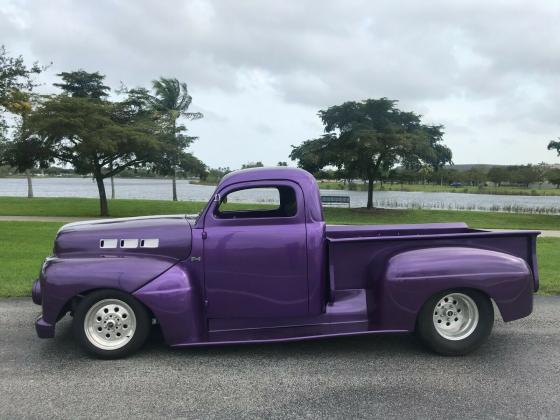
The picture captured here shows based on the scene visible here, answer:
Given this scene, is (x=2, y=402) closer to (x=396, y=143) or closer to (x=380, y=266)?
(x=380, y=266)

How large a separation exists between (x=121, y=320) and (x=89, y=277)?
501 mm

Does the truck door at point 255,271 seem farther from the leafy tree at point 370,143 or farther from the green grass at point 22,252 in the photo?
the leafy tree at point 370,143

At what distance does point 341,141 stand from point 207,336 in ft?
85.8

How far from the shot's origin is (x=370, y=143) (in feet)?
87.3

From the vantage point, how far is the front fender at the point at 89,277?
14.1 feet

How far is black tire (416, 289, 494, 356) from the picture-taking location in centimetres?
450

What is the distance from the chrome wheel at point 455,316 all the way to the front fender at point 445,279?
0.67ft

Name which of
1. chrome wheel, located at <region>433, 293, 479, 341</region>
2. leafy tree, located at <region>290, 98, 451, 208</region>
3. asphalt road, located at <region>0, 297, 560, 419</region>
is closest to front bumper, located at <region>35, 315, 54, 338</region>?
asphalt road, located at <region>0, 297, 560, 419</region>

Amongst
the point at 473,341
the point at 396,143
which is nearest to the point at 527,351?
the point at 473,341

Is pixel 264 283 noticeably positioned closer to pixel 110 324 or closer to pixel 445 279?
pixel 110 324

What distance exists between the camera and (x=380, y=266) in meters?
4.62

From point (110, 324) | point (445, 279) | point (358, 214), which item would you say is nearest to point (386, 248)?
point (445, 279)

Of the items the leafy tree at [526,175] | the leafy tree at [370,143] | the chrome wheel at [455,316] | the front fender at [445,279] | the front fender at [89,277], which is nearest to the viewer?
the front fender at [89,277]

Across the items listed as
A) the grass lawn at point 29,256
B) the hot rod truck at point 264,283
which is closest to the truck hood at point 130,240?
the hot rod truck at point 264,283
